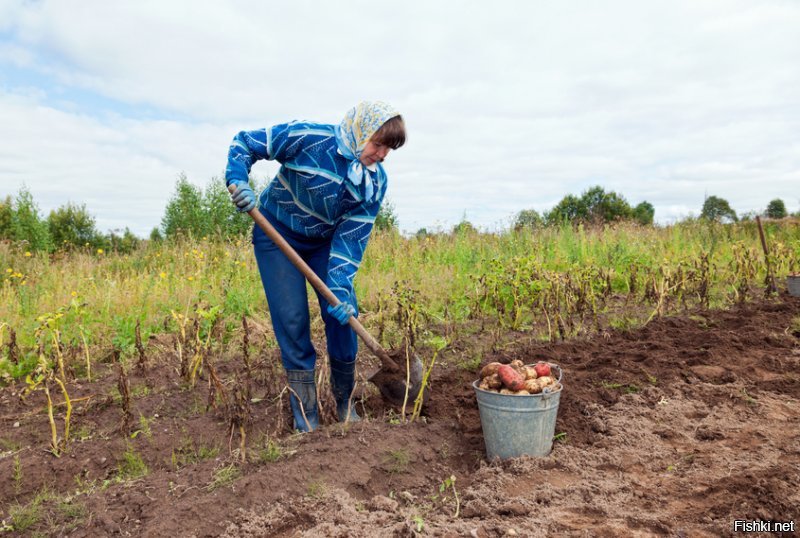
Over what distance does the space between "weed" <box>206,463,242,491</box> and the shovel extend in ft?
3.20

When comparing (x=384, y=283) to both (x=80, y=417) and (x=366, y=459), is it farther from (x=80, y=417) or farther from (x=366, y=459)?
(x=366, y=459)

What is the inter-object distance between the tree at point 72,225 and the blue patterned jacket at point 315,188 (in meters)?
25.2

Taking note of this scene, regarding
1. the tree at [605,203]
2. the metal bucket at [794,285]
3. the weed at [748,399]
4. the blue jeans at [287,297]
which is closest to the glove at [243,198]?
the blue jeans at [287,297]

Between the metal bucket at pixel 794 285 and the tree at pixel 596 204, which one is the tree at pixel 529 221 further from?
the tree at pixel 596 204

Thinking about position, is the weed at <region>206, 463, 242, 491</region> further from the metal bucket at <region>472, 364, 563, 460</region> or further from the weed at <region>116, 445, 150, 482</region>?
the metal bucket at <region>472, 364, 563, 460</region>

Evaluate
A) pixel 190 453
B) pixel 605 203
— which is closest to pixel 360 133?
pixel 190 453

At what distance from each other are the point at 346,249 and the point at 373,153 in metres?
0.62

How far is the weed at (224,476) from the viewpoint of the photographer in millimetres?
2727

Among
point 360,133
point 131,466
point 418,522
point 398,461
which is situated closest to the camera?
point 418,522

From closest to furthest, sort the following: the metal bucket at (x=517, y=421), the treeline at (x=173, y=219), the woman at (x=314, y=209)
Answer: the metal bucket at (x=517, y=421)
the woman at (x=314, y=209)
the treeline at (x=173, y=219)

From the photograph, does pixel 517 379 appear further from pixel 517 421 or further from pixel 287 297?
pixel 287 297

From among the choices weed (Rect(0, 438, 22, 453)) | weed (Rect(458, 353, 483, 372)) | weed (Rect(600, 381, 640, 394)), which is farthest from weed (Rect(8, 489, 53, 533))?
weed (Rect(600, 381, 640, 394))

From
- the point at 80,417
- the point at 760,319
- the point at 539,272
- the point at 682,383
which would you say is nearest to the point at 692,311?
the point at 760,319

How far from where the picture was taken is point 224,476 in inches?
110
